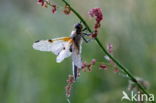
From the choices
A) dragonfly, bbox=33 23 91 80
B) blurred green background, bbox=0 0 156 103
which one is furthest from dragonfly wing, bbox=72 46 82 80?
blurred green background, bbox=0 0 156 103

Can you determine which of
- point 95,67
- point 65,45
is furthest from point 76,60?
point 95,67

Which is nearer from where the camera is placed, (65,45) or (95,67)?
(65,45)

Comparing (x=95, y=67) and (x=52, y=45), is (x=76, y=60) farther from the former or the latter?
(x=95, y=67)

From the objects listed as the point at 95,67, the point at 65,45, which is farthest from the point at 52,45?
the point at 95,67

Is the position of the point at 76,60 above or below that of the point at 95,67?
above

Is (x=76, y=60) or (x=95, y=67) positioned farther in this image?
(x=95, y=67)

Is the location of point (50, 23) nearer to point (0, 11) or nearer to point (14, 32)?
point (14, 32)

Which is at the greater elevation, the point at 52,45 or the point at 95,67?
the point at 52,45

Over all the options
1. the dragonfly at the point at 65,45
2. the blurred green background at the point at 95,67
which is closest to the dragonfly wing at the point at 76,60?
the dragonfly at the point at 65,45

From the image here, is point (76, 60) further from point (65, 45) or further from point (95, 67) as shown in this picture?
point (95, 67)
